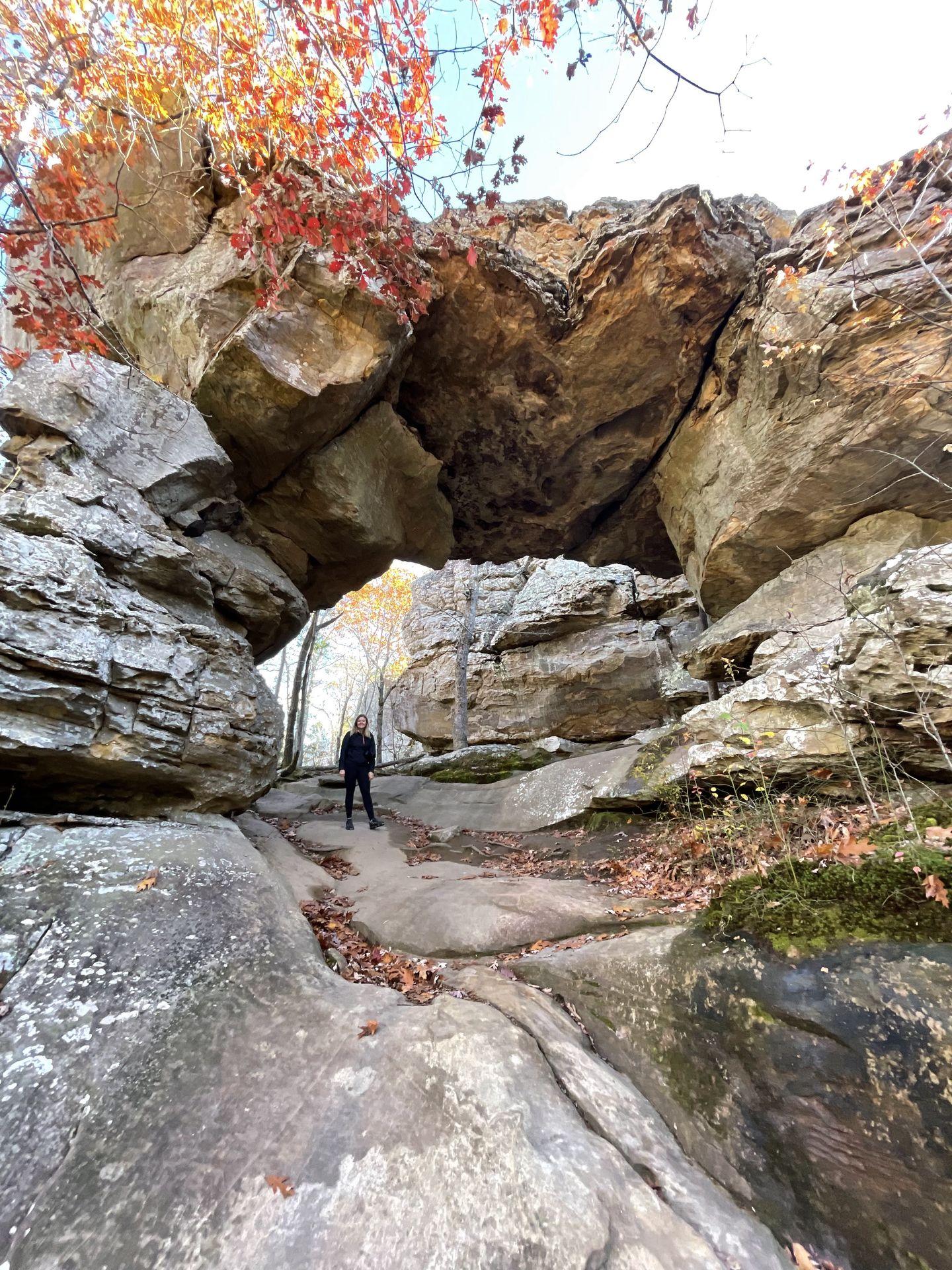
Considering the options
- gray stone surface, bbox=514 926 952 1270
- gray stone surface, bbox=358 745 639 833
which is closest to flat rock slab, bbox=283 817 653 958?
gray stone surface, bbox=514 926 952 1270

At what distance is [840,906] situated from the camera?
141 inches

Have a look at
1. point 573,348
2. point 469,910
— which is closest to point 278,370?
point 573,348

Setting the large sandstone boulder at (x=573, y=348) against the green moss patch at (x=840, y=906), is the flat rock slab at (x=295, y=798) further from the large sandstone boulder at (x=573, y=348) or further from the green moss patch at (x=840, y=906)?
the green moss patch at (x=840, y=906)

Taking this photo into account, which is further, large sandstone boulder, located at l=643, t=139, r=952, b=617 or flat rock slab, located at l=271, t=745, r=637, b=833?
flat rock slab, located at l=271, t=745, r=637, b=833

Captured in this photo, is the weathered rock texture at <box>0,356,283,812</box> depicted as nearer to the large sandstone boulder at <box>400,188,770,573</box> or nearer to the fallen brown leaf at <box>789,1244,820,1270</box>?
the large sandstone boulder at <box>400,188,770,573</box>

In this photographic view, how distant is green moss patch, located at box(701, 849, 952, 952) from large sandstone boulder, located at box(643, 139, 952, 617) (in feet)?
18.8

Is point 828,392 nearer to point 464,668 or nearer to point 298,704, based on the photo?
point 464,668

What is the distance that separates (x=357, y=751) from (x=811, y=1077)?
802cm

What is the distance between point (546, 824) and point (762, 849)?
14.3 ft

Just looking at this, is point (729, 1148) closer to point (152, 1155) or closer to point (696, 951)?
point (696, 951)

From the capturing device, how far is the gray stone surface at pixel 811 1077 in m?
2.42

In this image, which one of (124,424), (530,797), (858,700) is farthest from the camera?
(530,797)

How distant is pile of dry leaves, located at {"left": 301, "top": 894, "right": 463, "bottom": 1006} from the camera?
4.00 meters

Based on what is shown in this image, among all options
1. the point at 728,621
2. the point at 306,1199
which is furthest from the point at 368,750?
the point at 306,1199
